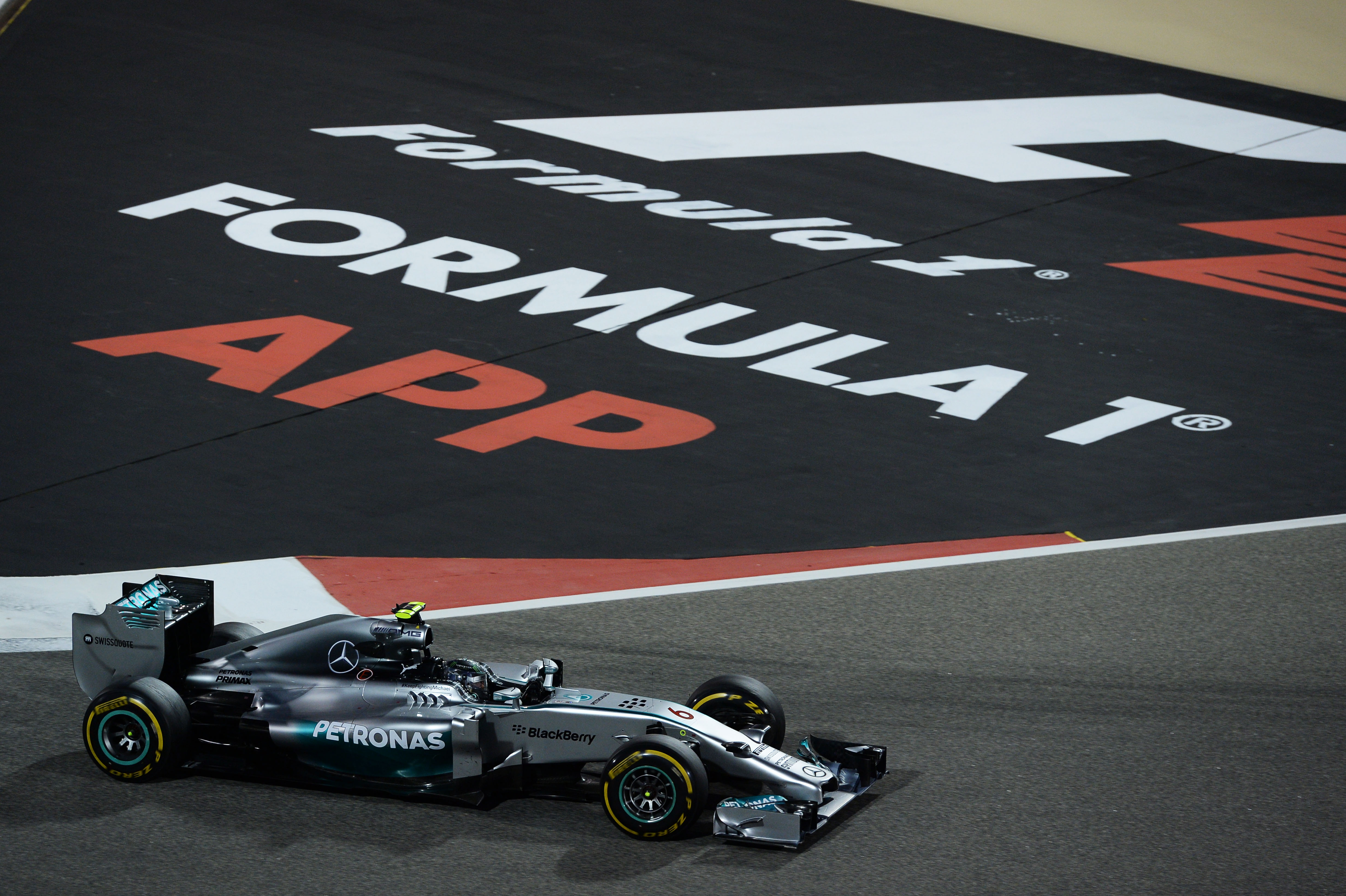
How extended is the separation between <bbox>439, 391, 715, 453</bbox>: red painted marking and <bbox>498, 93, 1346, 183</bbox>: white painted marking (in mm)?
5866

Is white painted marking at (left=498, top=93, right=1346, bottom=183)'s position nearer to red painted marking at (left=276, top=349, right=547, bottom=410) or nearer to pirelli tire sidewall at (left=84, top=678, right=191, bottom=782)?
red painted marking at (left=276, top=349, right=547, bottom=410)

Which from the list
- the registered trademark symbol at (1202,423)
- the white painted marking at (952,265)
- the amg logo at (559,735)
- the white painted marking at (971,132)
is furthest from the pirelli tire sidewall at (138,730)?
the white painted marking at (971,132)

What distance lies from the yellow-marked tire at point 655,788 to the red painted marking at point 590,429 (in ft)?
16.3

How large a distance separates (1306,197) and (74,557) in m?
12.9

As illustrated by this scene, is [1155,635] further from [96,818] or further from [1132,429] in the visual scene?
[96,818]

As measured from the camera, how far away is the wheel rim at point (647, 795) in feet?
23.7

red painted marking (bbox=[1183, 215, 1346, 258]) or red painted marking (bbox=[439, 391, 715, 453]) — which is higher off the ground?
red painted marking (bbox=[1183, 215, 1346, 258])

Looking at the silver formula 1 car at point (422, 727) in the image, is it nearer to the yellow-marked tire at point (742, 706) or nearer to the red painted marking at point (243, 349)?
the yellow-marked tire at point (742, 706)

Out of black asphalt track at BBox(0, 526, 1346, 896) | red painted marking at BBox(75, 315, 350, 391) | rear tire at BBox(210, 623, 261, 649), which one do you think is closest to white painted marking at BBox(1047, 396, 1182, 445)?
black asphalt track at BBox(0, 526, 1346, 896)

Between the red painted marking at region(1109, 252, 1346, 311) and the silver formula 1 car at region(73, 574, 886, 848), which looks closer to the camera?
the silver formula 1 car at region(73, 574, 886, 848)

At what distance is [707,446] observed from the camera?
12.2 m

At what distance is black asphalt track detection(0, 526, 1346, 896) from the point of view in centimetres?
714

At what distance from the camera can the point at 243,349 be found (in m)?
13.4

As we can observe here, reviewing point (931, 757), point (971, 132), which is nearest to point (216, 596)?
point (931, 757)
